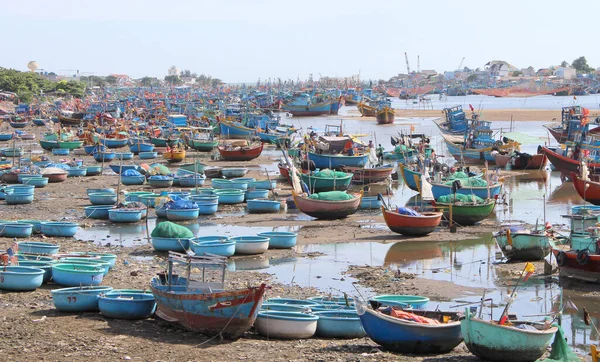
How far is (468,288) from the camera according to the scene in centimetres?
1972

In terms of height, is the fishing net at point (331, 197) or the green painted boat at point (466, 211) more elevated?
the fishing net at point (331, 197)

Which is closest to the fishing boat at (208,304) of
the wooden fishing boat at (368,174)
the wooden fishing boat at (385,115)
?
the wooden fishing boat at (368,174)

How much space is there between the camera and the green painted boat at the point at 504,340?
43.7 ft

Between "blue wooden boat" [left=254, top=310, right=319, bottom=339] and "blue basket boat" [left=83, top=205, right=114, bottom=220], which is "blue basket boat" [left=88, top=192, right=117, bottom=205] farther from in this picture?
"blue wooden boat" [left=254, top=310, right=319, bottom=339]

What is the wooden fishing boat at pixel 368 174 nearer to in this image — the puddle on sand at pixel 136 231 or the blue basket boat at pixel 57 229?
the puddle on sand at pixel 136 231

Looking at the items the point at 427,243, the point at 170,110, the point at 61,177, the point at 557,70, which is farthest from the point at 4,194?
the point at 557,70

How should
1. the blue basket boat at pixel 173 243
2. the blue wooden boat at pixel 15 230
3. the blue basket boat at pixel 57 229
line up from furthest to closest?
the blue basket boat at pixel 57 229 < the blue wooden boat at pixel 15 230 < the blue basket boat at pixel 173 243

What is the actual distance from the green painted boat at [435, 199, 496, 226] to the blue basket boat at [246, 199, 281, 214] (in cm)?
606

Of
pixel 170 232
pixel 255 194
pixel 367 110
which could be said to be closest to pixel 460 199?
pixel 255 194

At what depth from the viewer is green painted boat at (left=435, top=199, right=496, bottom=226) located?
90.9ft

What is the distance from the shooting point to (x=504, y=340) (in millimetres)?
13344

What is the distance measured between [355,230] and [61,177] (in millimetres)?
16362

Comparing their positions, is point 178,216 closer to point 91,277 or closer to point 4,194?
point 4,194

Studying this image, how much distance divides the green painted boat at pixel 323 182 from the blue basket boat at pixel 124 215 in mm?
8245
